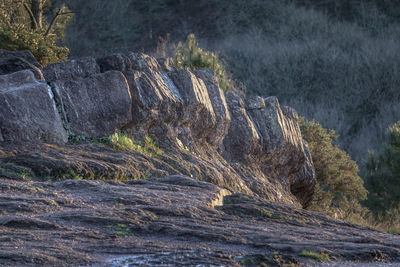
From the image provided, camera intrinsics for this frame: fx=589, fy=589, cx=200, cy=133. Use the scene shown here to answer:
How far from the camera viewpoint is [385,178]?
21375 millimetres

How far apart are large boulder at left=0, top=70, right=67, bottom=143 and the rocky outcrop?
9cm

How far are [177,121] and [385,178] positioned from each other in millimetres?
12883

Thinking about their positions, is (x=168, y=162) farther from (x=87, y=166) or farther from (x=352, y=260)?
(x=352, y=260)

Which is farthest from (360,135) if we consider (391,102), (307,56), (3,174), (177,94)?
(3,174)

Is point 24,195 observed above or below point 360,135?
above

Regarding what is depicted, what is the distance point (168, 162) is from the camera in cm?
940

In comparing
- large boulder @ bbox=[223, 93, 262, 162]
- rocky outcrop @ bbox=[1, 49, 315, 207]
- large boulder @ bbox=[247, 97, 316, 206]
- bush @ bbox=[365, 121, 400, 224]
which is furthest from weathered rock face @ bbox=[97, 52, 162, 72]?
bush @ bbox=[365, 121, 400, 224]

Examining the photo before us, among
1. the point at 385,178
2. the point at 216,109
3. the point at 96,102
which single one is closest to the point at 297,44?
the point at 385,178

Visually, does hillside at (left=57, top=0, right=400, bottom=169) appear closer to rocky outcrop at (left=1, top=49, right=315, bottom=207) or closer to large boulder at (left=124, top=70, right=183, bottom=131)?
rocky outcrop at (left=1, top=49, right=315, bottom=207)

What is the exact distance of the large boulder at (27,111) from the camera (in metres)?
7.70

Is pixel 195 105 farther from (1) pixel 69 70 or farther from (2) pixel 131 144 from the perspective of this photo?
(1) pixel 69 70

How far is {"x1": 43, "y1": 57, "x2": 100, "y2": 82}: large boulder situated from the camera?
914cm

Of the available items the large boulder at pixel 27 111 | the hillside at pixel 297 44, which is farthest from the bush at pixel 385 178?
the large boulder at pixel 27 111

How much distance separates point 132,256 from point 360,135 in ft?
108
